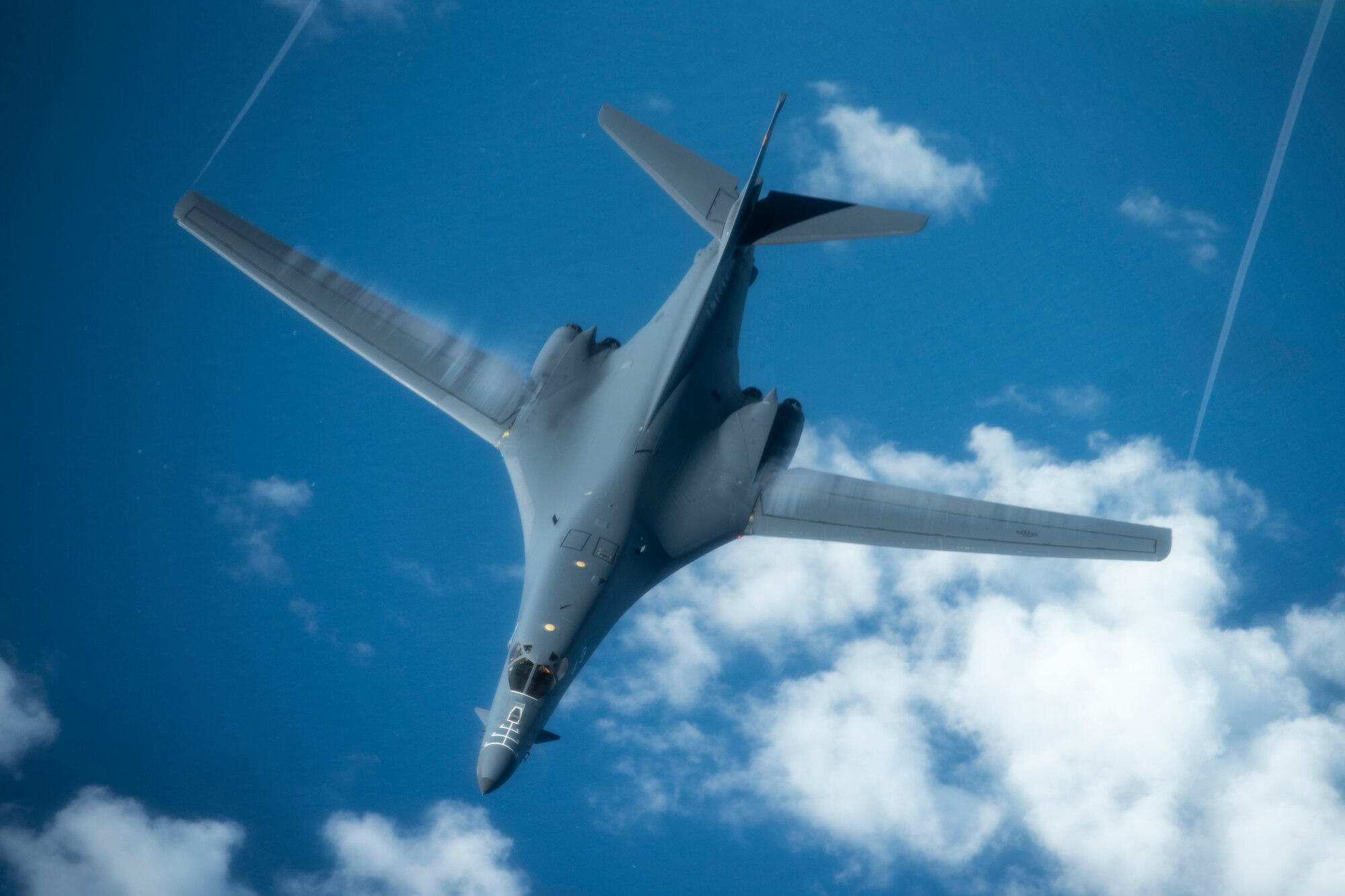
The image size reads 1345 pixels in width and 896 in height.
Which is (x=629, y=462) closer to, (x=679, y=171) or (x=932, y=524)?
(x=932, y=524)

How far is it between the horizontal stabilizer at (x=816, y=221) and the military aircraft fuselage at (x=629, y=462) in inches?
46.5

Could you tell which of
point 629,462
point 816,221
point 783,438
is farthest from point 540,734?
point 816,221

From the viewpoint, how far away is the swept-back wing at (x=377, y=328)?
105 feet

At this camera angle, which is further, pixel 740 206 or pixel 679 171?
pixel 679 171

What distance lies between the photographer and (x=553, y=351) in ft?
108

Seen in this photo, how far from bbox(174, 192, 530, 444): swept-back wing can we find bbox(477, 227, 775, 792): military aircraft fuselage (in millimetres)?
1258

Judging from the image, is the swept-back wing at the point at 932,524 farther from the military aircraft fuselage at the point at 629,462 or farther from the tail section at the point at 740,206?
the tail section at the point at 740,206

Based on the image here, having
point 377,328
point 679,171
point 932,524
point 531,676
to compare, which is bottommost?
point 531,676

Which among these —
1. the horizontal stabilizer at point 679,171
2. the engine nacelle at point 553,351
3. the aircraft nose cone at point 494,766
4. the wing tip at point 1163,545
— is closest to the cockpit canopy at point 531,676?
the aircraft nose cone at point 494,766

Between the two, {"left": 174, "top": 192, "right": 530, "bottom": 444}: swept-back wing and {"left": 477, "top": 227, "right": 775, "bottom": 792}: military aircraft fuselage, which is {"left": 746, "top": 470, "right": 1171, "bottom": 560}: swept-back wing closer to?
{"left": 477, "top": 227, "right": 775, "bottom": 792}: military aircraft fuselage

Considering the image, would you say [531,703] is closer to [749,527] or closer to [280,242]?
[749,527]

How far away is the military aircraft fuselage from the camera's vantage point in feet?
87.3

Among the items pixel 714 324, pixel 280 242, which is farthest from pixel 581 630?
pixel 280 242

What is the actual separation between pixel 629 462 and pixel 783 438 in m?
5.16
